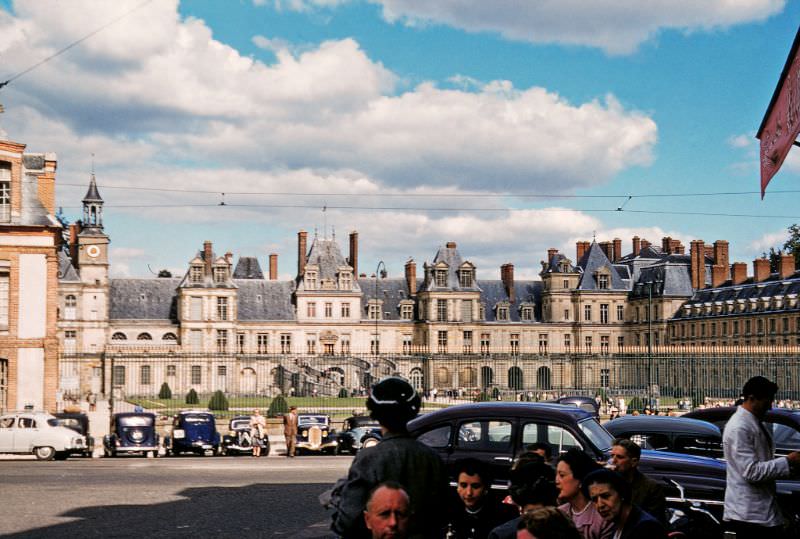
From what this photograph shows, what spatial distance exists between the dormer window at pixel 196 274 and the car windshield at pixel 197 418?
2207 inches

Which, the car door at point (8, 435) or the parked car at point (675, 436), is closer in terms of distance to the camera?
the parked car at point (675, 436)

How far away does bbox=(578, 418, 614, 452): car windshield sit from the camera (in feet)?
35.6

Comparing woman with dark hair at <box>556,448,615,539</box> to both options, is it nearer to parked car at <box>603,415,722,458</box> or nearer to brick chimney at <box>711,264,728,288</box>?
parked car at <box>603,415,722,458</box>

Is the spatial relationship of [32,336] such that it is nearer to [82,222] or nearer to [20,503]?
[20,503]

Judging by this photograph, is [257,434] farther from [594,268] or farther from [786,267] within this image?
[594,268]

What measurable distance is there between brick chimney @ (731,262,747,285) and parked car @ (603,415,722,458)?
7394 cm

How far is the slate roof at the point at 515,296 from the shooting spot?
3639 inches

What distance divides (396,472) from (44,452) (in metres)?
23.4

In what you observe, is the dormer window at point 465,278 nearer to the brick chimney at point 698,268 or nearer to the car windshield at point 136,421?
the brick chimney at point 698,268

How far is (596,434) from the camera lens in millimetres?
10977

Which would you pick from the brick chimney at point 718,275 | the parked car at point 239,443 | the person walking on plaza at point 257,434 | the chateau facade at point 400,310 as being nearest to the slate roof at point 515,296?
the chateau facade at point 400,310

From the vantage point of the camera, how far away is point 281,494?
16766 mm

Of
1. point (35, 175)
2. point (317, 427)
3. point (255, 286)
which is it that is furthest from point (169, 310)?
point (317, 427)

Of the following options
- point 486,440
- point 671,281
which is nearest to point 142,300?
point 671,281
